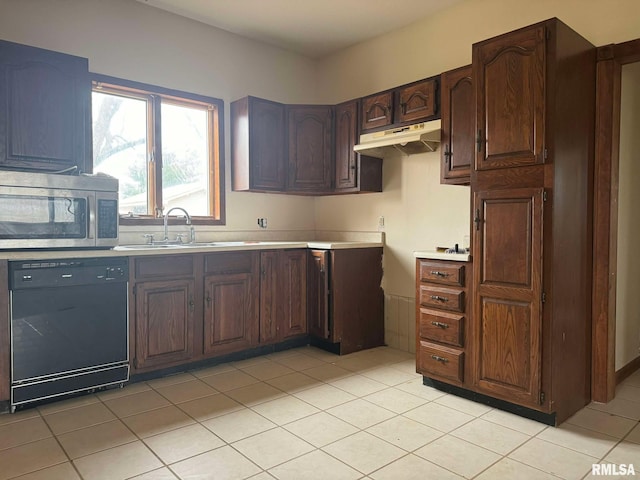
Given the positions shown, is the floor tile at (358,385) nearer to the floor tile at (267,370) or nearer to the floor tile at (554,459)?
the floor tile at (267,370)

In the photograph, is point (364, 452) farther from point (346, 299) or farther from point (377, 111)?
point (377, 111)

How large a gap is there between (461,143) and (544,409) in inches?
69.4

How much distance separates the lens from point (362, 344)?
155 inches

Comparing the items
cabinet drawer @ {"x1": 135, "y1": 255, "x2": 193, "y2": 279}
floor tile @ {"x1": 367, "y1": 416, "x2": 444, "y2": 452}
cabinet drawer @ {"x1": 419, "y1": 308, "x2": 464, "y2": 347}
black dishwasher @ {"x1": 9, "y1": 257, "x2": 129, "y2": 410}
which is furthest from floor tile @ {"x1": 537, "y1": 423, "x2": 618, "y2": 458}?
black dishwasher @ {"x1": 9, "y1": 257, "x2": 129, "y2": 410}

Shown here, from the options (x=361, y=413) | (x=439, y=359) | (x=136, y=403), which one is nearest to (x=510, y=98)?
(x=439, y=359)

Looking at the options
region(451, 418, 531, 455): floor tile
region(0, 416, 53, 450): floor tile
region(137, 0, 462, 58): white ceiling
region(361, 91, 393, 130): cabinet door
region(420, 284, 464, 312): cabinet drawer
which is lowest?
region(451, 418, 531, 455): floor tile

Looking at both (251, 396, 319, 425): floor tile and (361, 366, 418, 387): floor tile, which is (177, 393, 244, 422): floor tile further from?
(361, 366, 418, 387): floor tile

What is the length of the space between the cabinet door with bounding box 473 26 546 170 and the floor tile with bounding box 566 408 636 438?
148 centimetres

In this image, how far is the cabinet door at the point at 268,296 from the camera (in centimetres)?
365

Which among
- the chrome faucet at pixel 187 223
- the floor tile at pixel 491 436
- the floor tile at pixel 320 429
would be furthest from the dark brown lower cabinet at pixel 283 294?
the floor tile at pixel 491 436

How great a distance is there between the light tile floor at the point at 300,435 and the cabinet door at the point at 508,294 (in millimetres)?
220

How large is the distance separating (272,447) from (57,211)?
190 centimetres

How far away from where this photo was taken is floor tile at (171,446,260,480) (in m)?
1.95

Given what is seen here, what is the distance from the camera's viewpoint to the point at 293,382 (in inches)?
123
